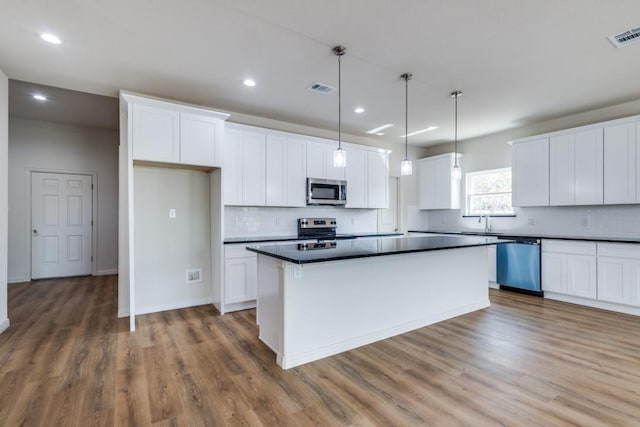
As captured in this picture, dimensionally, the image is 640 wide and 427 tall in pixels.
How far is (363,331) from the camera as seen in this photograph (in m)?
2.94

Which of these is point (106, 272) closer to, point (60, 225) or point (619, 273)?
point (60, 225)

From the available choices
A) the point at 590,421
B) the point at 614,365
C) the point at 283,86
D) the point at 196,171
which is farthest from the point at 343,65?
the point at 614,365

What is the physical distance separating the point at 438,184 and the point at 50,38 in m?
6.01

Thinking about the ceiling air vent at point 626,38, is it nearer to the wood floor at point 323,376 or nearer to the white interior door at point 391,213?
the wood floor at point 323,376

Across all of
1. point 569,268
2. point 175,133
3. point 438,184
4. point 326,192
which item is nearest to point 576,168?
point 569,268

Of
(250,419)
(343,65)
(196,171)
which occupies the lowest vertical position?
(250,419)

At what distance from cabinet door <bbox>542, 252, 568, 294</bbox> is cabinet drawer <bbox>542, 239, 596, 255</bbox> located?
71mm

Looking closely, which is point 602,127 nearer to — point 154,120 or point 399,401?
point 399,401

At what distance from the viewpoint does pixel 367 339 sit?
2.94 meters

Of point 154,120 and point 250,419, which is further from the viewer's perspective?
point 154,120

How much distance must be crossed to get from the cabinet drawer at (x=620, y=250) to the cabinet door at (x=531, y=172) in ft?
3.29

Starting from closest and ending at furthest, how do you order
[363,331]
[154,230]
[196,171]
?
[363,331] < [154,230] < [196,171]

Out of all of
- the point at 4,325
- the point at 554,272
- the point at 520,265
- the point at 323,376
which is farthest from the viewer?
the point at 520,265

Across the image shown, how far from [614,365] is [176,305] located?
4.54 meters
